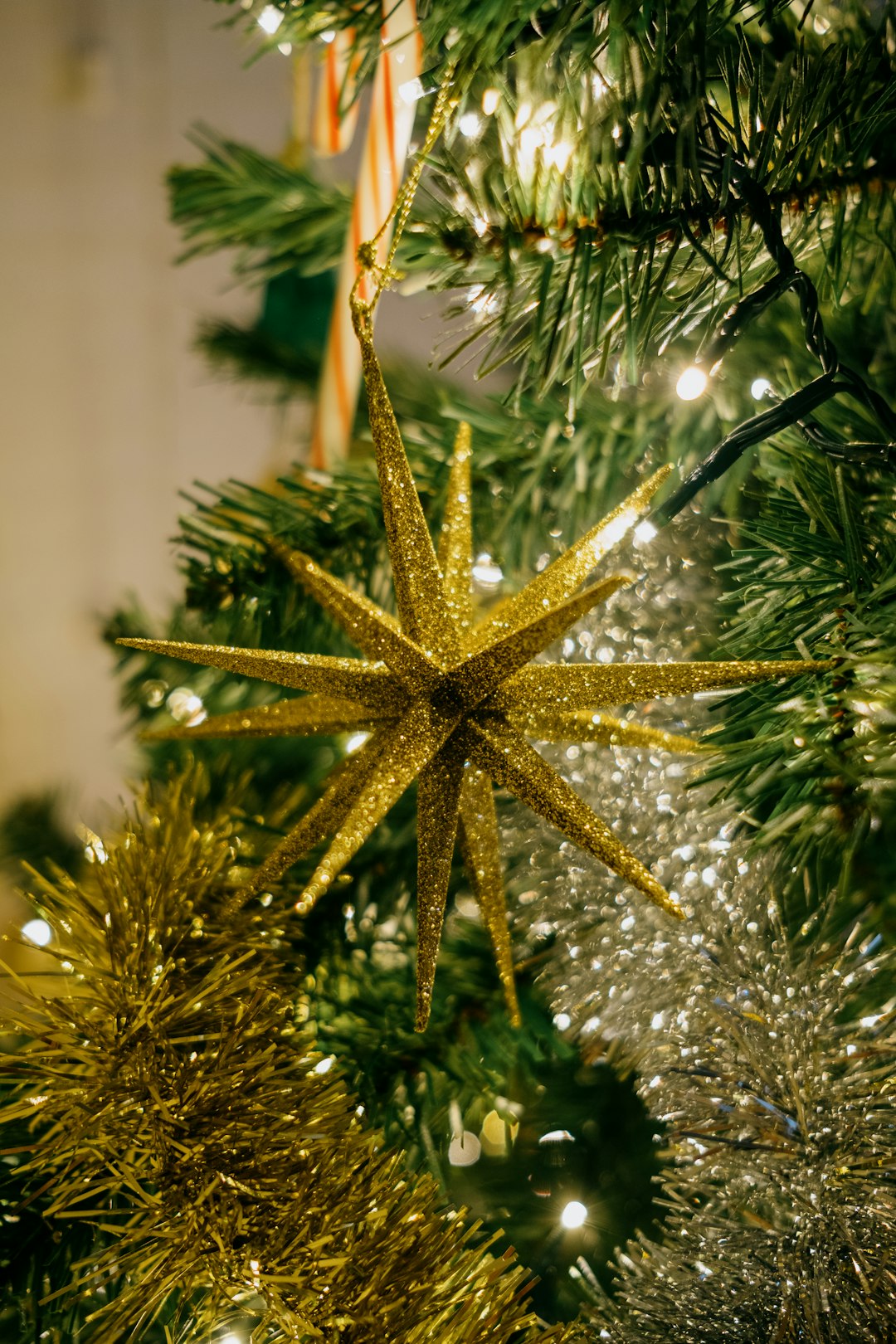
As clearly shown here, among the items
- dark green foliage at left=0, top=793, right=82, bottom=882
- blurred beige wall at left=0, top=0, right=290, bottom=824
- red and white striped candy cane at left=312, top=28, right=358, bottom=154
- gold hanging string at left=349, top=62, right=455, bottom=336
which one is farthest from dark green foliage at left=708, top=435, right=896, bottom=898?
blurred beige wall at left=0, top=0, right=290, bottom=824

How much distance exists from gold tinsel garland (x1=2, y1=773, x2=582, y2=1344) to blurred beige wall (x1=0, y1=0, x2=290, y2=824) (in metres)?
0.77

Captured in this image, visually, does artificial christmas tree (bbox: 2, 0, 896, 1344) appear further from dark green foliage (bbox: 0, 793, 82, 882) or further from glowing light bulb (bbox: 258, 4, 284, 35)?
dark green foliage (bbox: 0, 793, 82, 882)

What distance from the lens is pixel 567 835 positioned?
28cm

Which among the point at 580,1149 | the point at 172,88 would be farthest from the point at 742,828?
the point at 172,88

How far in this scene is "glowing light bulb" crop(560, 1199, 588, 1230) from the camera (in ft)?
1.41

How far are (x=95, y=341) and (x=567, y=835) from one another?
1121mm

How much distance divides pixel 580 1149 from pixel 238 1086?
0.30m

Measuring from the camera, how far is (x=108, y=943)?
292mm

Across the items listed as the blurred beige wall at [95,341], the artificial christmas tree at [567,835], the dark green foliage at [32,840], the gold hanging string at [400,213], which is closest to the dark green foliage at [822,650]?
the artificial christmas tree at [567,835]

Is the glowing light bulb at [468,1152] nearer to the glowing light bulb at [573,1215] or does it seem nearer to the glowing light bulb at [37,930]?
the glowing light bulb at [573,1215]

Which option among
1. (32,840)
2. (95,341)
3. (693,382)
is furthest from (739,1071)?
(95,341)

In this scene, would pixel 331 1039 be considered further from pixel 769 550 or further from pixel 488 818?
pixel 769 550

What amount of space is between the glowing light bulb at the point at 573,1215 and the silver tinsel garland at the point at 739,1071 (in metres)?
0.05

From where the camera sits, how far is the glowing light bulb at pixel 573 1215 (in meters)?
0.43
